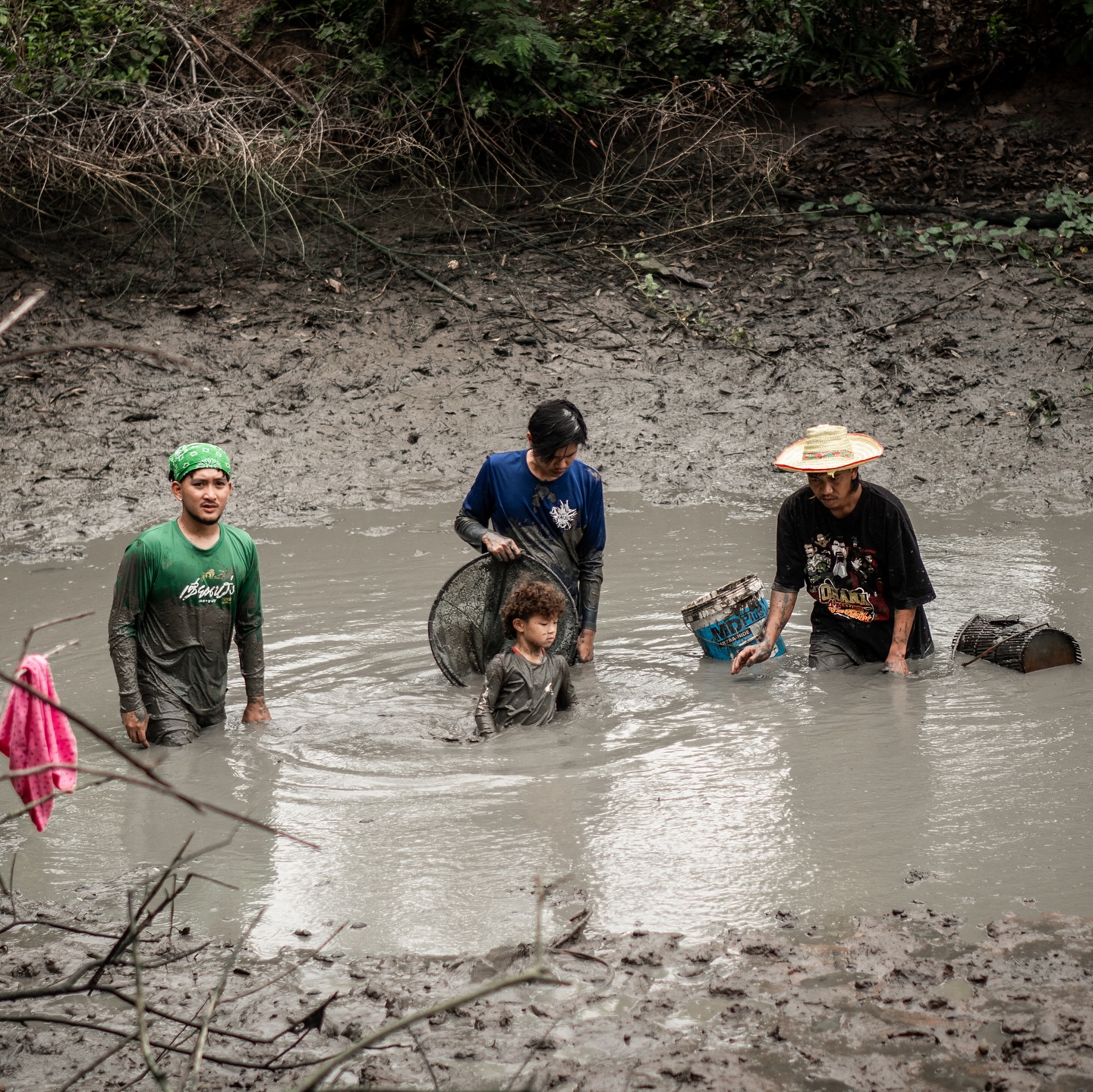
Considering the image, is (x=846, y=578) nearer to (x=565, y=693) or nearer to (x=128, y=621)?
(x=565, y=693)

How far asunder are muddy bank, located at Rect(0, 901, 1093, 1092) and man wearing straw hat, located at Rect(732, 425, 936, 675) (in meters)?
2.27

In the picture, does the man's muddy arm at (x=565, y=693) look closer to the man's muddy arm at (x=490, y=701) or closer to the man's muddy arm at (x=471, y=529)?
the man's muddy arm at (x=490, y=701)

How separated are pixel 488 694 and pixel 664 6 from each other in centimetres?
1145

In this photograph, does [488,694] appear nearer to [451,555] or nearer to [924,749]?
[924,749]

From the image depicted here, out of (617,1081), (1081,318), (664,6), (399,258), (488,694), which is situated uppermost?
(664,6)

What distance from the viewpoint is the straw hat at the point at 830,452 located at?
561 cm

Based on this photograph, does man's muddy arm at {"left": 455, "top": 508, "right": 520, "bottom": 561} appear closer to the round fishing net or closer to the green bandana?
the round fishing net

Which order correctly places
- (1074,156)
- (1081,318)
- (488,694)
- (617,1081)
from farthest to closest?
(1074,156) → (1081,318) → (488,694) → (617,1081)

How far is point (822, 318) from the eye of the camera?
11.8 metres

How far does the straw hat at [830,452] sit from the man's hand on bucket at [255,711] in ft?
8.51

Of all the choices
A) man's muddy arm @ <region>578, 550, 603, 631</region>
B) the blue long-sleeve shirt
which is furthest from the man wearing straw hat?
the blue long-sleeve shirt

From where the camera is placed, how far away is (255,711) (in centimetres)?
570

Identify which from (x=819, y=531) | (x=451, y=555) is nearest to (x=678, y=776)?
(x=819, y=531)

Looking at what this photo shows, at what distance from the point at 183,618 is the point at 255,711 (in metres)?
0.59
